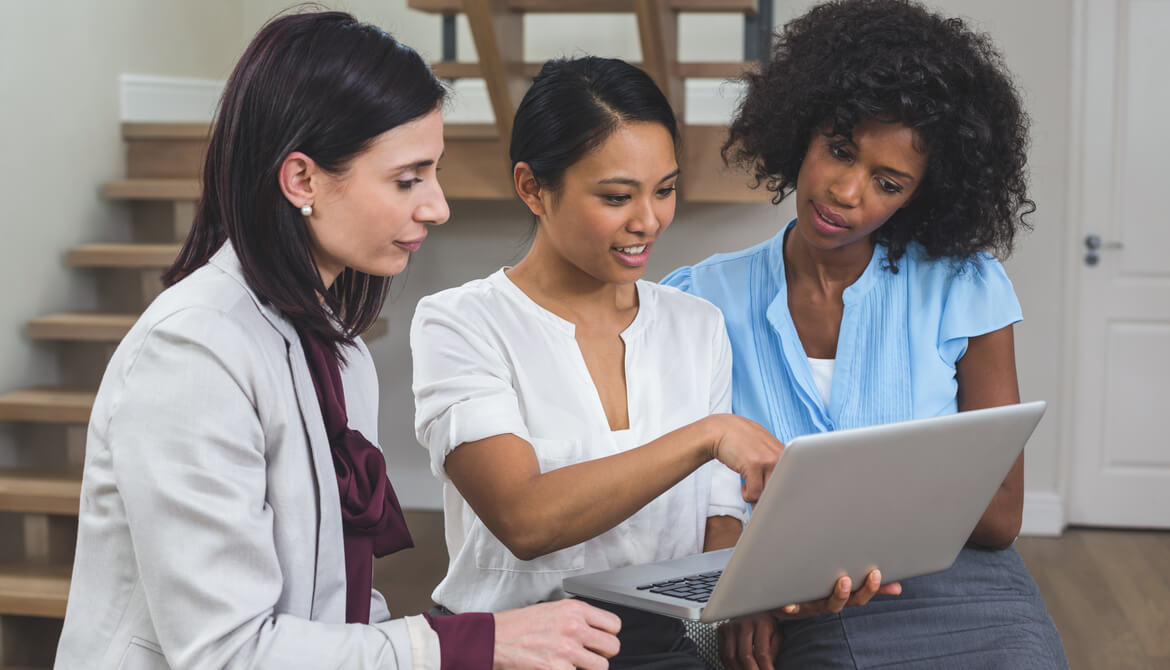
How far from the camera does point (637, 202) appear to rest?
4.32 feet

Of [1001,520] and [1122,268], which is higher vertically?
[1122,268]

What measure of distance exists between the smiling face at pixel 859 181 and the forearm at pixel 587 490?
0.46 metres

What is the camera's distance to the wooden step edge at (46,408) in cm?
309

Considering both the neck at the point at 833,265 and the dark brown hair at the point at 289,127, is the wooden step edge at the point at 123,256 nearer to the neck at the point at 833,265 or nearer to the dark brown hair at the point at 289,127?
the neck at the point at 833,265

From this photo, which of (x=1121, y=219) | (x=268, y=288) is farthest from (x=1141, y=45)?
(x=268, y=288)

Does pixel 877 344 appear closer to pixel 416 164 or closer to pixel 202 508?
pixel 416 164

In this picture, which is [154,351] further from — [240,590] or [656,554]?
[656,554]

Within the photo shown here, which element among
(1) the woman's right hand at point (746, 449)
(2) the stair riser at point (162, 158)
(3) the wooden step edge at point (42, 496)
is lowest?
(3) the wooden step edge at point (42, 496)

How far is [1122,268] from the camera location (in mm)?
4043

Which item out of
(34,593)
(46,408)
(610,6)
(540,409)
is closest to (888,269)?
(540,409)

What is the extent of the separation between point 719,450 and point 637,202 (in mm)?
331

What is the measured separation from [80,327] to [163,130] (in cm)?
87

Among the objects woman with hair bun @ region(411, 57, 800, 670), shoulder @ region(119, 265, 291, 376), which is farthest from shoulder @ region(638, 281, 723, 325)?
shoulder @ region(119, 265, 291, 376)

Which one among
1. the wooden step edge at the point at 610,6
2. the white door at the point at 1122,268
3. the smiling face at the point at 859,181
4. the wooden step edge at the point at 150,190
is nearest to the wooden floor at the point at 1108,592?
the white door at the point at 1122,268
